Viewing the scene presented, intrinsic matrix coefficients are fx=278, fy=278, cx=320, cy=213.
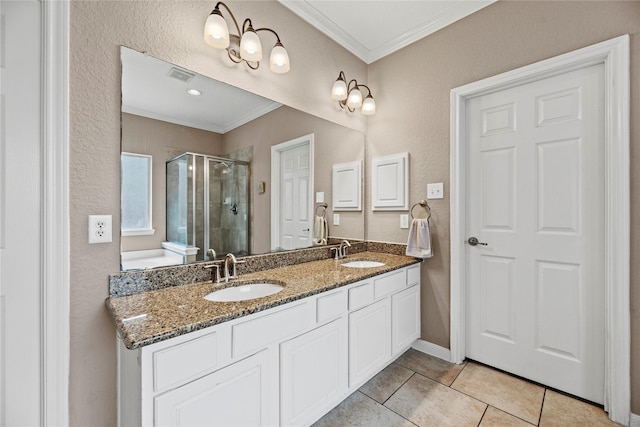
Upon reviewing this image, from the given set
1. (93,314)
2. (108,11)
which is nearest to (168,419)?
(93,314)

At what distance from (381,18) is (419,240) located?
173 centimetres

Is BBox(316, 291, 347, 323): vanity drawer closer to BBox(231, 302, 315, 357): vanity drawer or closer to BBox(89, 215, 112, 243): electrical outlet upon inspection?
BBox(231, 302, 315, 357): vanity drawer

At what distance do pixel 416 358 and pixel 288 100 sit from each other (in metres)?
2.19

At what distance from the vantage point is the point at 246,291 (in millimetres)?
1521

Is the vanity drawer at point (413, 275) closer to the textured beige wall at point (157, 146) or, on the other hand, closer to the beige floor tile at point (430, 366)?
the beige floor tile at point (430, 366)

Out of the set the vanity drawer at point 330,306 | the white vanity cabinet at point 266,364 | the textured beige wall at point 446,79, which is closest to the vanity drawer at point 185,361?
the white vanity cabinet at point 266,364

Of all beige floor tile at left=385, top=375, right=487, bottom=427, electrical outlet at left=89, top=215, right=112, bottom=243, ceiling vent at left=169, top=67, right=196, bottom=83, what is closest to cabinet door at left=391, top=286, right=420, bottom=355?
beige floor tile at left=385, top=375, right=487, bottom=427

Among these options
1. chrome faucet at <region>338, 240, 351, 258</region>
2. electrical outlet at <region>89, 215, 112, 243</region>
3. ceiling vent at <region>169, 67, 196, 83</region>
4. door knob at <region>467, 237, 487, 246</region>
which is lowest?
chrome faucet at <region>338, 240, 351, 258</region>

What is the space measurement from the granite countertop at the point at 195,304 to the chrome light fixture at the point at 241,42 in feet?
4.21

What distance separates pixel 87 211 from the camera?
1171mm

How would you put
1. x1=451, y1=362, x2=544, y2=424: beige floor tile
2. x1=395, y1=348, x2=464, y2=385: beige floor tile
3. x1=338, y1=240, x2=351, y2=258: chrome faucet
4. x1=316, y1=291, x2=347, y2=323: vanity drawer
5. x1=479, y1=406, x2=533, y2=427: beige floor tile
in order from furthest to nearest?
x1=338, y1=240, x2=351, y2=258: chrome faucet < x1=395, y1=348, x2=464, y2=385: beige floor tile < x1=451, y1=362, x2=544, y2=424: beige floor tile < x1=479, y1=406, x2=533, y2=427: beige floor tile < x1=316, y1=291, x2=347, y2=323: vanity drawer

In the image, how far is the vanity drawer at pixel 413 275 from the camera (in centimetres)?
212

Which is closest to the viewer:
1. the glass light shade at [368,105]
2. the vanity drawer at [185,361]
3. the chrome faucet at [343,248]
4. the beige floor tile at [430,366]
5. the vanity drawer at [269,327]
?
the vanity drawer at [185,361]

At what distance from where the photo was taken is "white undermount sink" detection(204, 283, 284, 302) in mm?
1432
